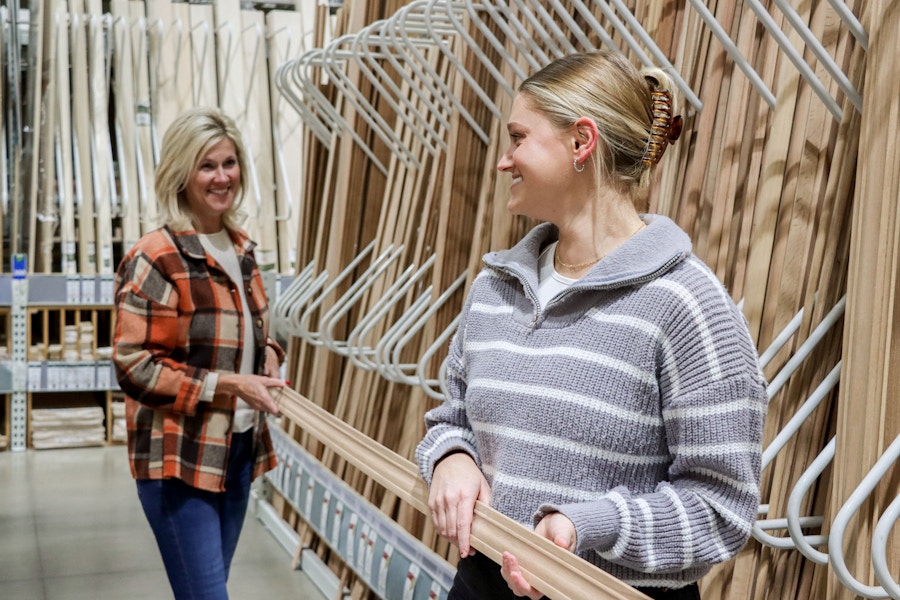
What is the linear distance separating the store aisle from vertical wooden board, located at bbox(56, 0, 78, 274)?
1565mm

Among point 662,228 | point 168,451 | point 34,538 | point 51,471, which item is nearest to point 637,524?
point 662,228

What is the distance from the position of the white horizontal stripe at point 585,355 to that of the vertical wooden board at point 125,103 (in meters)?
6.16

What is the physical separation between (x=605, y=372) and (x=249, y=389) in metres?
1.50

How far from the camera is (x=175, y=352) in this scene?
2.73 m

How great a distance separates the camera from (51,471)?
634 cm

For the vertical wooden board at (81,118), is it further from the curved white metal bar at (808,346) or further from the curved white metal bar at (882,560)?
the curved white metal bar at (882,560)

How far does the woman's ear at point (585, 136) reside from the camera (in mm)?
1449

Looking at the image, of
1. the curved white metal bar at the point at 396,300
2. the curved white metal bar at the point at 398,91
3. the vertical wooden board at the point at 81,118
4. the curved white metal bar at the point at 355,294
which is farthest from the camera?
the vertical wooden board at the point at 81,118

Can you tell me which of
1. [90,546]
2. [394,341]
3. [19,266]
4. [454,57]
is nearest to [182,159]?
[454,57]

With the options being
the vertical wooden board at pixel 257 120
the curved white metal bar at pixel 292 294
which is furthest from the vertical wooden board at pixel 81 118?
the curved white metal bar at pixel 292 294

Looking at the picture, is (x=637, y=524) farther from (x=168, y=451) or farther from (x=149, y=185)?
(x=149, y=185)

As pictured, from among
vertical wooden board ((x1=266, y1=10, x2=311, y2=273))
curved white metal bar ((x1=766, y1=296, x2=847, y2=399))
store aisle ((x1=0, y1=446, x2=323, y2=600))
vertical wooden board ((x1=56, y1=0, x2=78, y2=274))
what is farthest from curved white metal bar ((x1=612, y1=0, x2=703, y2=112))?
vertical wooden board ((x1=56, y1=0, x2=78, y2=274))

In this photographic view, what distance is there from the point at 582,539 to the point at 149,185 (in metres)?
6.63

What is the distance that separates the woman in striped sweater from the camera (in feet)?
4.35
